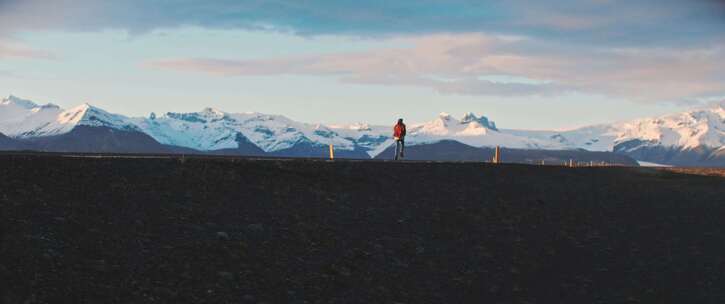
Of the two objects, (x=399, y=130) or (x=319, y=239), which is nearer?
(x=319, y=239)

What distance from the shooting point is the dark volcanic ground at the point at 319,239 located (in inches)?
776

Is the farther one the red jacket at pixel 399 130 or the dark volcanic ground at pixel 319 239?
the red jacket at pixel 399 130

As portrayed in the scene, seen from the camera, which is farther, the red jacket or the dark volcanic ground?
the red jacket

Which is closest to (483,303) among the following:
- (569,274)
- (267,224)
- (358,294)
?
(358,294)

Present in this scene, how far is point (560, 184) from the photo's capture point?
4281 cm

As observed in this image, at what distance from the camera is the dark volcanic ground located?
19.7 m

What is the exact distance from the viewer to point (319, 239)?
978 inches

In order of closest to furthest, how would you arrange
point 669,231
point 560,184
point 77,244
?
point 77,244 → point 669,231 → point 560,184

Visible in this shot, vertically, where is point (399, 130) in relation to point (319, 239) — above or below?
above

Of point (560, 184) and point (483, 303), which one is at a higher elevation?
point (560, 184)

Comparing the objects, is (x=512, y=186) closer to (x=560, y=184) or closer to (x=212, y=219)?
(x=560, y=184)

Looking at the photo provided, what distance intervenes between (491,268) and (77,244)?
36.2 feet

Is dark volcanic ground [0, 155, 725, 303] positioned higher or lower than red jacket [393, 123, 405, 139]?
lower

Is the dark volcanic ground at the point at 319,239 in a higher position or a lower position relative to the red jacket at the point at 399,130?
lower
